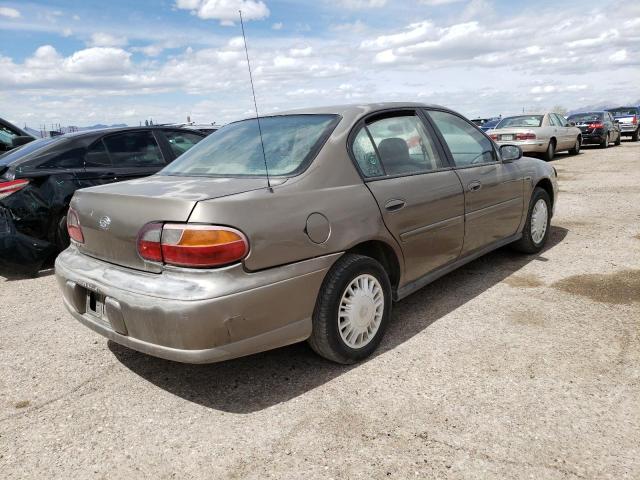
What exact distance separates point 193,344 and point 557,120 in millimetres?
16118

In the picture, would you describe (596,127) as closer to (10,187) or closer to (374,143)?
(374,143)

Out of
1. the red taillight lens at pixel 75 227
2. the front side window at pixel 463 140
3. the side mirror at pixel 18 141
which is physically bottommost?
the red taillight lens at pixel 75 227

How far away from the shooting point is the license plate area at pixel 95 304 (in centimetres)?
282

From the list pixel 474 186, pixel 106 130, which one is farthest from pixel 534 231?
pixel 106 130

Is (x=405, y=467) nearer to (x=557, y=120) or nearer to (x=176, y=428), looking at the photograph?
(x=176, y=428)

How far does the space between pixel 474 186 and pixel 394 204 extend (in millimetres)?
1108

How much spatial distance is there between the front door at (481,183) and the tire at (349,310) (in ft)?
3.85

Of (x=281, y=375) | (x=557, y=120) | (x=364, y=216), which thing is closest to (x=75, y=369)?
(x=281, y=375)

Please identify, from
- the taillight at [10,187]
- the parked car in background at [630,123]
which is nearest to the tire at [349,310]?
the taillight at [10,187]

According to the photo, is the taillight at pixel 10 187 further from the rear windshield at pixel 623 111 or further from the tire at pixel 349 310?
the rear windshield at pixel 623 111

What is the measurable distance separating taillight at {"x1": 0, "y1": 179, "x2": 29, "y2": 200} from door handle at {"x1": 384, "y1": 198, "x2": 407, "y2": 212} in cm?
406

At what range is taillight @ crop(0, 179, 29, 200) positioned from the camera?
5215mm

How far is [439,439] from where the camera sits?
7.75 feet

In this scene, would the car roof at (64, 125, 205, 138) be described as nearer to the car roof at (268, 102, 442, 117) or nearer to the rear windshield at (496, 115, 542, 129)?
the car roof at (268, 102, 442, 117)
